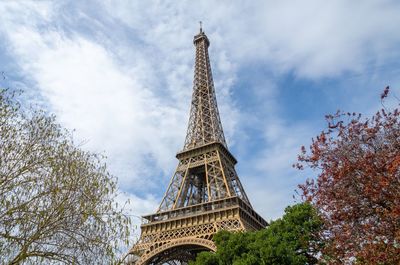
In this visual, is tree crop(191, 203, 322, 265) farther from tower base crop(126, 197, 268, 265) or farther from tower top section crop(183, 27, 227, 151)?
tower top section crop(183, 27, 227, 151)

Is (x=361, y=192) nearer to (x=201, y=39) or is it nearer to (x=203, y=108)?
(x=203, y=108)

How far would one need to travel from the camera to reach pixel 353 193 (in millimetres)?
10094

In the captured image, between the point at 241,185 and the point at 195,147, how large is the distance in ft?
22.3

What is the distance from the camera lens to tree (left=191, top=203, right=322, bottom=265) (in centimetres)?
1813

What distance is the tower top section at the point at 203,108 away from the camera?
41.5 m

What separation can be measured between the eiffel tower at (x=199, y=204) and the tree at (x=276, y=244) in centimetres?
589

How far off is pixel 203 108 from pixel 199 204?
16.5 meters

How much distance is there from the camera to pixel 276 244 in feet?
61.7

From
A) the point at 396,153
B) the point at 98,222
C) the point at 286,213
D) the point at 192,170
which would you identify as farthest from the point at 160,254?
the point at 396,153

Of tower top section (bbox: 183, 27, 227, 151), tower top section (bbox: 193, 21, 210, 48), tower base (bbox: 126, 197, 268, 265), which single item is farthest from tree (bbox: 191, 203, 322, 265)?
tower top section (bbox: 193, 21, 210, 48)

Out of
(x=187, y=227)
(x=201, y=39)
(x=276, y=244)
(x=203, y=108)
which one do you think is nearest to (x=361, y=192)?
(x=276, y=244)

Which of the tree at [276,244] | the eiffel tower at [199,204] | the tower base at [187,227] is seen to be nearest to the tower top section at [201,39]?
the eiffel tower at [199,204]

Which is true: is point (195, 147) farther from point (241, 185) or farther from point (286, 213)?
point (286, 213)

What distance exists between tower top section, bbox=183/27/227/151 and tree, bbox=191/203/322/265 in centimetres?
1777
